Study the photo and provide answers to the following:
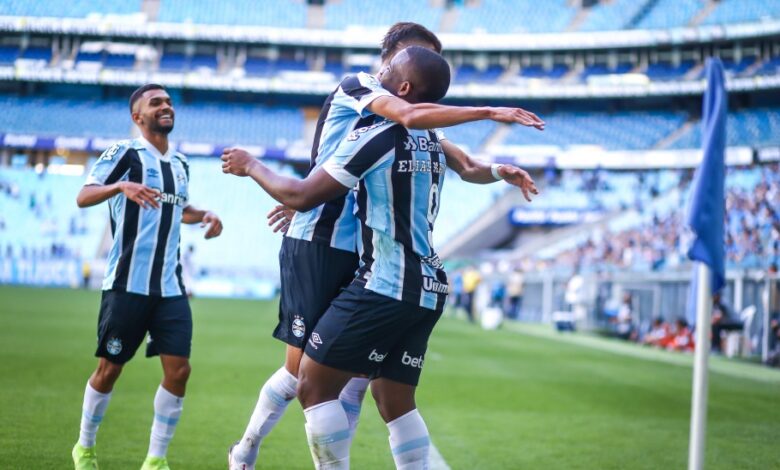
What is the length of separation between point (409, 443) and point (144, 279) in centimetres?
212

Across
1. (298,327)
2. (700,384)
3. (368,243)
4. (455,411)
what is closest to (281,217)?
(298,327)

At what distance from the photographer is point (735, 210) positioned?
2953cm

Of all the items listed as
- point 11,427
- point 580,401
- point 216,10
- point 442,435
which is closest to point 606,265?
point 580,401

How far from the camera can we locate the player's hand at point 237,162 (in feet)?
11.9

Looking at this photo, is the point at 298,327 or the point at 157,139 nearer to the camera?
the point at 298,327

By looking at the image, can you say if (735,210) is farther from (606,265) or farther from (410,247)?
(410,247)

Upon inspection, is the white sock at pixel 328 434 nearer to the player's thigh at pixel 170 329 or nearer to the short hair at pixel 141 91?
the player's thigh at pixel 170 329

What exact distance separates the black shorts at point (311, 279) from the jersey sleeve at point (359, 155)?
0.59m

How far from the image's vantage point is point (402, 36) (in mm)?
4117

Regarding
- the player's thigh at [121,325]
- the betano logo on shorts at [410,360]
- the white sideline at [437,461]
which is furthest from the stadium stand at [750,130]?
the betano logo on shorts at [410,360]

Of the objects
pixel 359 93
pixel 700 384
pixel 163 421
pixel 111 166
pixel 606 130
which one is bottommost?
pixel 163 421

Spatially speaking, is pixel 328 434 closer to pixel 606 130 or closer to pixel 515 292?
pixel 515 292

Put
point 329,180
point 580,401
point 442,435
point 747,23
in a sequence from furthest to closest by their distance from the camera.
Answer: point 747,23, point 580,401, point 442,435, point 329,180

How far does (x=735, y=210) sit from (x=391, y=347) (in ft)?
92.7
